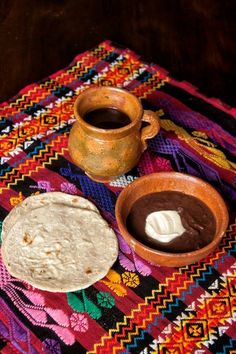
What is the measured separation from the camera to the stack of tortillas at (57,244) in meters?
1.02

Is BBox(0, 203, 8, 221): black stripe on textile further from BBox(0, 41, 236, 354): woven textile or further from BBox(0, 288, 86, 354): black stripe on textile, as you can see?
BBox(0, 288, 86, 354): black stripe on textile

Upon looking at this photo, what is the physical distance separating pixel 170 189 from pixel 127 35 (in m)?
0.93

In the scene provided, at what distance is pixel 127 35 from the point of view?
191cm

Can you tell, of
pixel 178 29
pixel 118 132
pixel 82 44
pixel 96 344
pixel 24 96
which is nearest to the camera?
pixel 96 344

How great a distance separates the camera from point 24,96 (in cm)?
147

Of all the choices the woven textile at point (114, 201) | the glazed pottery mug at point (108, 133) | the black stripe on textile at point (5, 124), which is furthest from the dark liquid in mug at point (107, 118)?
the black stripe on textile at point (5, 124)

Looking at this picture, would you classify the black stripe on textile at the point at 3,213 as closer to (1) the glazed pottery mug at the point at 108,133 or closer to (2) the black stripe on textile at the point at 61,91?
(1) the glazed pottery mug at the point at 108,133

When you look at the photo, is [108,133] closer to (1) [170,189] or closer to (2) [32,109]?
(1) [170,189]

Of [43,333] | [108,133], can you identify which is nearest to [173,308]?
[43,333]

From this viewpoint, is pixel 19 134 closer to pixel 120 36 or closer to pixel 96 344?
pixel 96 344

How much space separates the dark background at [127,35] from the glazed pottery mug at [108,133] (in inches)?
18.1

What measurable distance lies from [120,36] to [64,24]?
218 millimetres

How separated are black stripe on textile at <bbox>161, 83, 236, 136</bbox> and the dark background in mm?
187

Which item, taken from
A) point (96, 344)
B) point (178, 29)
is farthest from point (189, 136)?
point (178, 29)
